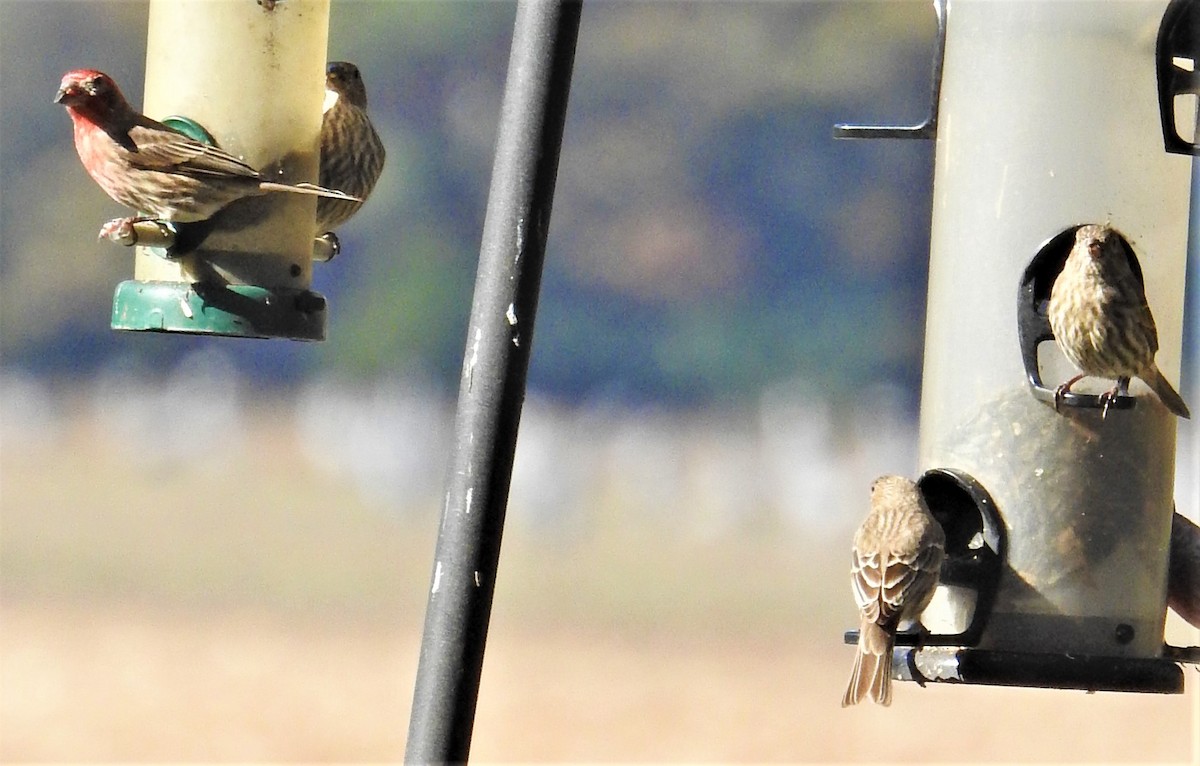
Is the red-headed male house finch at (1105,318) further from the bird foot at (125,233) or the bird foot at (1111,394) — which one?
the bird foot at (125,233)

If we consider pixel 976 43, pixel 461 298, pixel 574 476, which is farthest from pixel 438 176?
pixel 976 43

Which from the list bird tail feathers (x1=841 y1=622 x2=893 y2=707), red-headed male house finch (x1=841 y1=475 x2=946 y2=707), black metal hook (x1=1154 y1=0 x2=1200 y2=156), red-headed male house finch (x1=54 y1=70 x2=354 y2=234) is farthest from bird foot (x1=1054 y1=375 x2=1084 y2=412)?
red-headed male house finch (x1=54 y1=70 x2=354 y2=234)

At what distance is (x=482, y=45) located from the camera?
19.5 metres

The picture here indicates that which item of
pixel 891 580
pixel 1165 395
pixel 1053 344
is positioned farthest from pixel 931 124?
pixel 891 580

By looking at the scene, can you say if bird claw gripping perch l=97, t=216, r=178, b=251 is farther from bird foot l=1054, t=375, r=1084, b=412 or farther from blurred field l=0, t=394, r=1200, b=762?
blurred field l=0, t=394, r=1200, b=762

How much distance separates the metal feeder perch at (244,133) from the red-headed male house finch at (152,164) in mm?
62

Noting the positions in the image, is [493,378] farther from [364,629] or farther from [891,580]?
[364,629]

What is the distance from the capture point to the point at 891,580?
515 centimetres

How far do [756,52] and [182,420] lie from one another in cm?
671

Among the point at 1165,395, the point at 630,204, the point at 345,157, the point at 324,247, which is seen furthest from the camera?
the point at 630,204

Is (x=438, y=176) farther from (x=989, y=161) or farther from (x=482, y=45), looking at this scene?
(x=989, y=161)

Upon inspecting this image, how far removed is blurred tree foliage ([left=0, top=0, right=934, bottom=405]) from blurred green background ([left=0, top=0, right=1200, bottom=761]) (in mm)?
34

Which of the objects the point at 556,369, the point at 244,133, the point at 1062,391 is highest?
the point at 556,369

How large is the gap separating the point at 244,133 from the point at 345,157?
1.83 feet
